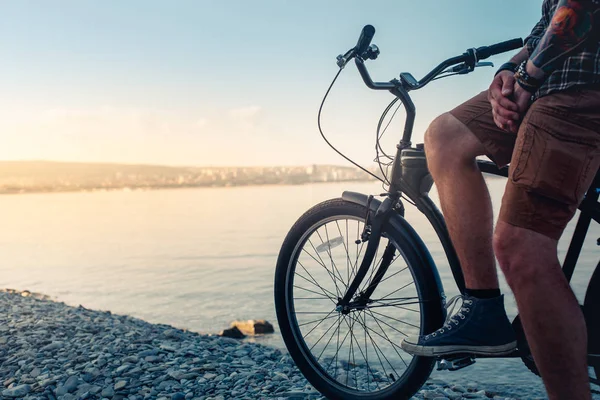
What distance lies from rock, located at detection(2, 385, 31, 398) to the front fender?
2.55 m

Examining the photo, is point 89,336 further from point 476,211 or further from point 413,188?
point 476,211

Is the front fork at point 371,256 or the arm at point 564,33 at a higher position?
the arm at point 564,33

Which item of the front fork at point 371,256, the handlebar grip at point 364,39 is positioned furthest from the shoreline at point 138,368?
the handlebar grip at point 364,39

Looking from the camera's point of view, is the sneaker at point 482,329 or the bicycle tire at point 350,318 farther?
the bicycle tire at point 350,318

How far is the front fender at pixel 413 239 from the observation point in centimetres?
276

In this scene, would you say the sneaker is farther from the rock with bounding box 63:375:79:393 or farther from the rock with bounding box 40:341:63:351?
the rock with bounding box 40:341:63:351

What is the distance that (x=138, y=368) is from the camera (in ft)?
13.3

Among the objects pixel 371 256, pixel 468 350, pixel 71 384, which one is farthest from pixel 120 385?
pixel 468 350

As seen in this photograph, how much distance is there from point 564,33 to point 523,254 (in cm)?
78

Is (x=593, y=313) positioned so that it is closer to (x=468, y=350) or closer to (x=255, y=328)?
(x=468, y=350)

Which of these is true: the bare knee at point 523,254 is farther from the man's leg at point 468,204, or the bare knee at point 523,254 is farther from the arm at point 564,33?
the arm at point 564,33

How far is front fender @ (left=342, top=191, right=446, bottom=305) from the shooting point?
2.76 meters

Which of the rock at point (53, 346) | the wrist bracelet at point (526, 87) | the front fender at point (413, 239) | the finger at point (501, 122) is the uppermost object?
the wrist bracelet at point (526, 87)

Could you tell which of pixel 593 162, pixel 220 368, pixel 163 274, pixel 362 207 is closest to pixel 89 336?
pixel 220 368
